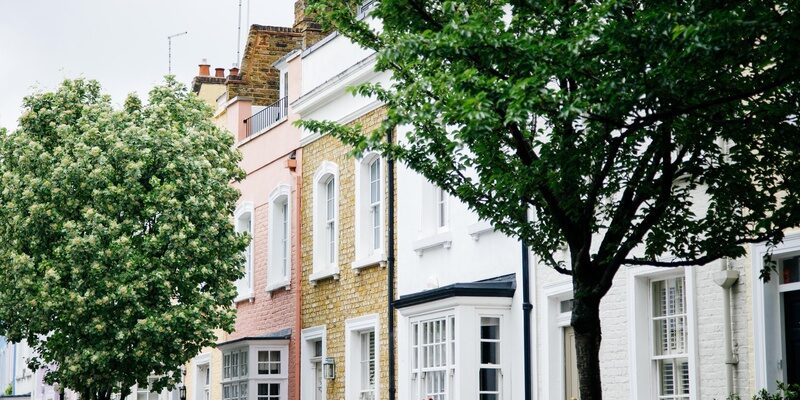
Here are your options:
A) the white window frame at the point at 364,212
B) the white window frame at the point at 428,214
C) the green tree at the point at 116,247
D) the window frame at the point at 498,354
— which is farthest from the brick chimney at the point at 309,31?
the window frame at the point at 498,354

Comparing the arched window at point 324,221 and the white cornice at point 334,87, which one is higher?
the white cornice at point 334,87

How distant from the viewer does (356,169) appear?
85.6 feet

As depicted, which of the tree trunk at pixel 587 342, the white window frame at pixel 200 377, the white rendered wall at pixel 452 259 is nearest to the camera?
the tree trunk at pixel 587 342

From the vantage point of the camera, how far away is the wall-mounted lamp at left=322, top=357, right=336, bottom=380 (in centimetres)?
2655

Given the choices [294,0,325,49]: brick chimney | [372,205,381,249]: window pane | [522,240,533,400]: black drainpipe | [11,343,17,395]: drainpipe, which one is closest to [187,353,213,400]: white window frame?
[294,0,325,49]: brick chimney

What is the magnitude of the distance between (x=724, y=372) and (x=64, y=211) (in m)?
13.7

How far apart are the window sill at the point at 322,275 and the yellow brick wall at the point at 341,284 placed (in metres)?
0.09

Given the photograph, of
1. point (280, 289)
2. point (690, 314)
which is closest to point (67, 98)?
point (280, 289)

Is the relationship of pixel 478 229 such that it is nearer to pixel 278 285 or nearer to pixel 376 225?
pixel 376 225

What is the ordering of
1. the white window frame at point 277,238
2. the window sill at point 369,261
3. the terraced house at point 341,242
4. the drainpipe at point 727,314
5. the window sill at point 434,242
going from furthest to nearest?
the white window frame at point 277,238
the terraced house at point 341,242
the window sill at point 369,261
the window sill at point 434,242
the drainpipe at point 727,314

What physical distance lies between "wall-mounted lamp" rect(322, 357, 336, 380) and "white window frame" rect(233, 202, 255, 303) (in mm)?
5106

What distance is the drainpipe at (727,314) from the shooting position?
51.7 ft

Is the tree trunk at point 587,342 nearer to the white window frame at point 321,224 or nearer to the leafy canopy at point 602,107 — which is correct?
the leafy canopy at point 602,107

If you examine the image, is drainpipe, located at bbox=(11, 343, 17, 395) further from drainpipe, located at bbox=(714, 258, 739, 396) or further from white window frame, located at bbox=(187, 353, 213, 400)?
drainpipe, located at bbox=(714, 258, 739, 396)
